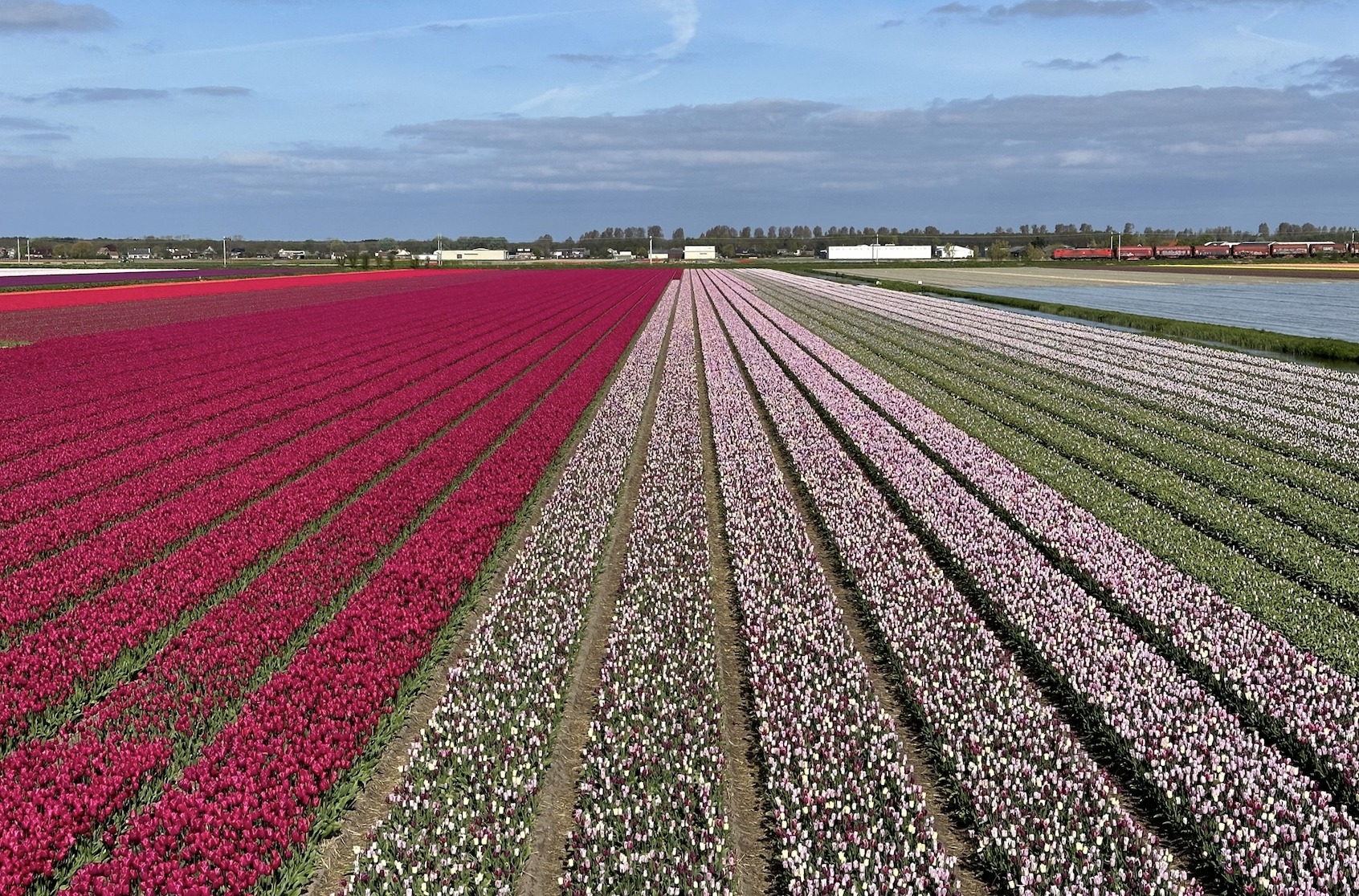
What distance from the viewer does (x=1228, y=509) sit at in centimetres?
1330

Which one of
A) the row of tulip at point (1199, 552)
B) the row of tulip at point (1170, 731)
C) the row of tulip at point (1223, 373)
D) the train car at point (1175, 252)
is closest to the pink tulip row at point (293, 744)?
the row of tulip at point (1170, 731)

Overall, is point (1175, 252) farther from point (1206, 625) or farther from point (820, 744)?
point (820, 744)

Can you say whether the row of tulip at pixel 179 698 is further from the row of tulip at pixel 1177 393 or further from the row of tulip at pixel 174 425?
the row of tulip at pixel 1177 393

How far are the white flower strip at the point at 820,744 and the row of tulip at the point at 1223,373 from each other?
14.2 meters

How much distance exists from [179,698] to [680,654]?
4345mm

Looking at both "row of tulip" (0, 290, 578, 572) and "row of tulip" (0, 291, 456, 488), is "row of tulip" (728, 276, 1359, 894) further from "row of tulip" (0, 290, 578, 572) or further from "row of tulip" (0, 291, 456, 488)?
"row of tulip" (0, 291, 456, 488)

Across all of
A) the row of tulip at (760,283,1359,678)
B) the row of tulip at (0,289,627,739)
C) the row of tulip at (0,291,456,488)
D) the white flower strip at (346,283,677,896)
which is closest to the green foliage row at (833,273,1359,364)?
the row of tulip at (760,283,1359,678)

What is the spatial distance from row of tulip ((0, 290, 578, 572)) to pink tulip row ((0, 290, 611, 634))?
0.12 feet

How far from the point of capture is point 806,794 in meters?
6.67

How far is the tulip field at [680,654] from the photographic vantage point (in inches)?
241

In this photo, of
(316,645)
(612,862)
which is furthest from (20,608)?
(612,862)

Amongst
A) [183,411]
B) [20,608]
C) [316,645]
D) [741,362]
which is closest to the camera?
[316,645]

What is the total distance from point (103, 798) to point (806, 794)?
482cm

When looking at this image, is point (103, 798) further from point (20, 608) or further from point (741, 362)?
point (741, 362)
